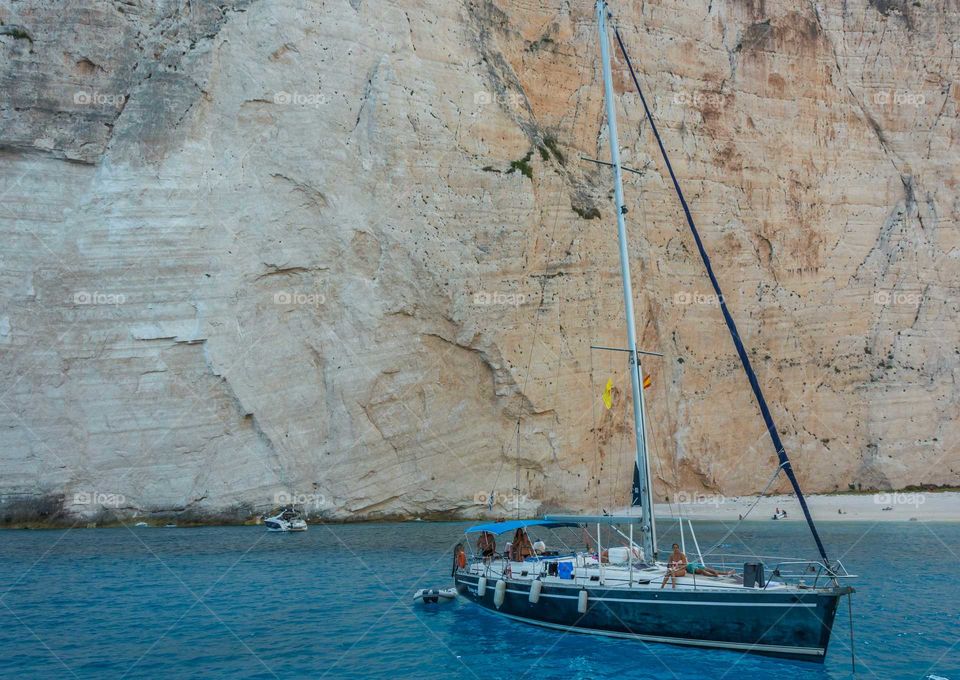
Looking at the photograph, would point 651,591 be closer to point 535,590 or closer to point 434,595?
point 535,590

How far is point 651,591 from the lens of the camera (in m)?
16.2

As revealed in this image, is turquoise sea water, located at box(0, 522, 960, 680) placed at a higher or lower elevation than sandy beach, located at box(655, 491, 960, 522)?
higher

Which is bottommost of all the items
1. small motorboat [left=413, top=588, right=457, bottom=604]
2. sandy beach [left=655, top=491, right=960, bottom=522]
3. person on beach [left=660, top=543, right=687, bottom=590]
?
sandy beach [left=655, top=491, right=960, bottom=522]

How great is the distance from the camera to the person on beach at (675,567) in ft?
53.6

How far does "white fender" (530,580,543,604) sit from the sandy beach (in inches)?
858

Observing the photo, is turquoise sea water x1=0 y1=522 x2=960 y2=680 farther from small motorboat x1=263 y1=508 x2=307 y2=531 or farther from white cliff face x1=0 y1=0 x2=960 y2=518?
white cliff face x1=0 y1=0 x2=960 y2=518

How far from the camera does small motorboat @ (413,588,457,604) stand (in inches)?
853

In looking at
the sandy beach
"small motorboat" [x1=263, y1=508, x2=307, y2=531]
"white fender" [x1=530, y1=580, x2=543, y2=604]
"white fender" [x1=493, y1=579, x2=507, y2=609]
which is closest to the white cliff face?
the sandy beach

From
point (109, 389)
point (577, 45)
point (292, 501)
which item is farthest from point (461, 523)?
point (577, 45)

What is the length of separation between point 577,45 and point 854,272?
1951cm

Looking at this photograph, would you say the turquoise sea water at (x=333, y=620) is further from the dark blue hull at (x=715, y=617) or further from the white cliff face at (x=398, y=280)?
the white cliff face at (x=398, y=280)

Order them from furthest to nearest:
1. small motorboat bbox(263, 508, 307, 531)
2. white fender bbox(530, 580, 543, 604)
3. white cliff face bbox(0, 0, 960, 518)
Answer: white cliff face bbox(0, 0, 960, 518) < small motorboat bbox(263, 508, 307, 531) < white fender bbox(530, 580, 543, 604)

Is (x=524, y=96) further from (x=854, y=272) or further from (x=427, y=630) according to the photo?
(x=427, y=630)

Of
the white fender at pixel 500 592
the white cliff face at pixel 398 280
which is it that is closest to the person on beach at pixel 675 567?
the white fender at pixel 500 592
